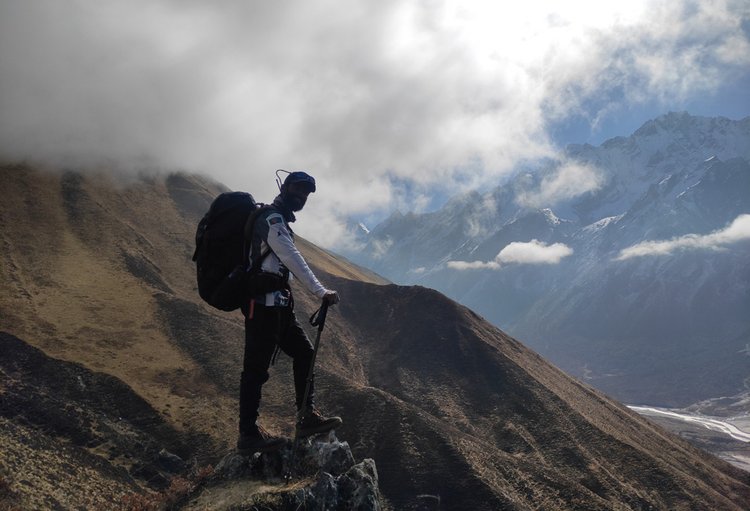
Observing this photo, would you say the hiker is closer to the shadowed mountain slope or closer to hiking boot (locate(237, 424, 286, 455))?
hiking boot (locate(237, 424, 286, 455))

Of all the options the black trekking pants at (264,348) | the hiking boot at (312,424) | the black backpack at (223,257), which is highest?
the black backpack at (223,257)

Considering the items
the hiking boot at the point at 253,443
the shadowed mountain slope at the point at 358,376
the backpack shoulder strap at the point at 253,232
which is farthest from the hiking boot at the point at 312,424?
the shadowed mountain slope at the point at 358,376

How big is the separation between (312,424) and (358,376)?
6361cm

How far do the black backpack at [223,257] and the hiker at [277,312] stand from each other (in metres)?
0.22

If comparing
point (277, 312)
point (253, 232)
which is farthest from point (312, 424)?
point (253, 232)

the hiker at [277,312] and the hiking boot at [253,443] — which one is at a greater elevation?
the hiker at [277,312]

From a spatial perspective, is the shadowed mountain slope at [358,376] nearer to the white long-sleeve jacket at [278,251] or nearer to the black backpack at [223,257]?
the black backpack at [223,257]

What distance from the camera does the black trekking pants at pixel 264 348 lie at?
30.6 ft

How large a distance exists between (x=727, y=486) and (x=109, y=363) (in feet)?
243

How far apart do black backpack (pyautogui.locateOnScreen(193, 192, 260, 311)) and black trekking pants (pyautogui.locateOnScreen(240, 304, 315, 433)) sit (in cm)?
58

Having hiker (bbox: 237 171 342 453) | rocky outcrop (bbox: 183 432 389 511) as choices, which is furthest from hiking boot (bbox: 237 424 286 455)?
rocky outcrop (bbox: 183 432 389 511)

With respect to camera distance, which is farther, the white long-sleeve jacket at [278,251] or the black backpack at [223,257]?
the black backpack at [223,257]

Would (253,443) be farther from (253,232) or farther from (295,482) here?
(253,232)

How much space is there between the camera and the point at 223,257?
8.88 metres
